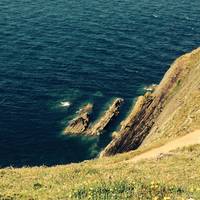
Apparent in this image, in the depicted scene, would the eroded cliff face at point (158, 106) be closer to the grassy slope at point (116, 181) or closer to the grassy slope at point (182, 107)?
the grassy slope at point (182, 107)

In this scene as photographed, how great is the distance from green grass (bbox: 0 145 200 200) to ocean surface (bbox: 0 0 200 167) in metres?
52.2

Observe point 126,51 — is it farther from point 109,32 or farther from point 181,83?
point 181,83

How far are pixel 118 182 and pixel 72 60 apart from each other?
101m

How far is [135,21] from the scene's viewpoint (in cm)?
14950

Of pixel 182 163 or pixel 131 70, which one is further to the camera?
pixel 131 70

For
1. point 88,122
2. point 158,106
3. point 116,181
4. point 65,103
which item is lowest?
point 88,122

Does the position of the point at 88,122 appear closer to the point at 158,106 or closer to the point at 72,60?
the point at 158,106

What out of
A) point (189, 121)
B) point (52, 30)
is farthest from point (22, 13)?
point (189, 121)

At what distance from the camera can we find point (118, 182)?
29.1 meters

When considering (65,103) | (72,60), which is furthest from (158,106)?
(72,60)

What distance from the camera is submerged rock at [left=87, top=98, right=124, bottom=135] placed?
105 metres

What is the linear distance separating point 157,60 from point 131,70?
915 centimetres

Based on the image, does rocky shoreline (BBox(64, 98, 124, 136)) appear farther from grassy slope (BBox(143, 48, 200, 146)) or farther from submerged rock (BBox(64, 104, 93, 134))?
grassy slope (BBox(143, 48, 200, 146))

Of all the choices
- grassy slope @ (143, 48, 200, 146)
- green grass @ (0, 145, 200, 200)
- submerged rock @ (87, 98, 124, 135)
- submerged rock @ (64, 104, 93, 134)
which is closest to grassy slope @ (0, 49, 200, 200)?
green grass @ (0, 145, 200, 200)
